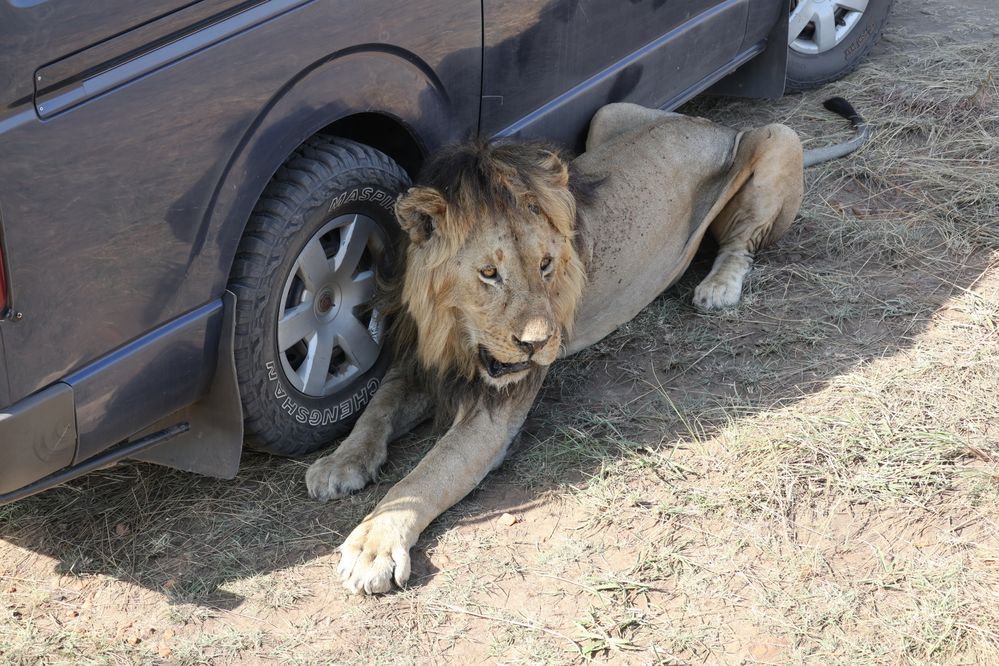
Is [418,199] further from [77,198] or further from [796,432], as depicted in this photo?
[796,432]

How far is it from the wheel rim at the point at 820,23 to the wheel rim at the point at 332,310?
11.5ft

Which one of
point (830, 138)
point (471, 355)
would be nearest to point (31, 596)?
point (471, 355)

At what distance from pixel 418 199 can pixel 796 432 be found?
1436mm

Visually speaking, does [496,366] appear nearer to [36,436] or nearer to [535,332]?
[535,332]

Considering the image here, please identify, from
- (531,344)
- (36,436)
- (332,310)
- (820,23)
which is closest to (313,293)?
(332,310)

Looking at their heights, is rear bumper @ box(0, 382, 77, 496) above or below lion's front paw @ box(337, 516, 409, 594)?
above

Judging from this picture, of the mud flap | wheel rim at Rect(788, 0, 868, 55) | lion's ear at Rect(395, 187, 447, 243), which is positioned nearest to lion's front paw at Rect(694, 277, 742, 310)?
lion's ear at Rect(395, 187, 447, 243)

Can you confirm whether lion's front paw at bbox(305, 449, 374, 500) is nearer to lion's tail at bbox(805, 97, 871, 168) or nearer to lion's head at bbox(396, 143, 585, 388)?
Result: lion's head at bbox(396, 143, 585, 388)

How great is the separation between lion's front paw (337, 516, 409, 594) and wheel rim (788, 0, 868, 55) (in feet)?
13.9

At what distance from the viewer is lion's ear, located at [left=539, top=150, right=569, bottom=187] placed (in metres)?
3.37

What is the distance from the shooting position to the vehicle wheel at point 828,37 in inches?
240

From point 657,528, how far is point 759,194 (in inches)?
77.3

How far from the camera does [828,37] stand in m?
6.16

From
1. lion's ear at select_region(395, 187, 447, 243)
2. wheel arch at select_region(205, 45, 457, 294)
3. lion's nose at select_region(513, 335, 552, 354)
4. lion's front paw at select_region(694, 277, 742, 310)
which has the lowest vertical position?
lion's front paw at select_region(694, 277, 742, 310)
